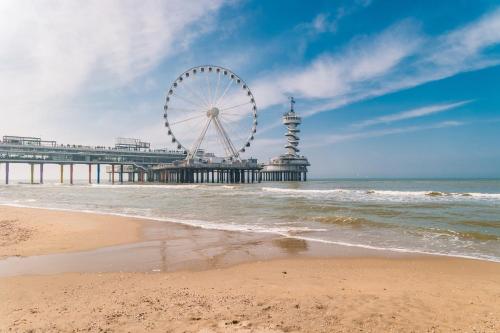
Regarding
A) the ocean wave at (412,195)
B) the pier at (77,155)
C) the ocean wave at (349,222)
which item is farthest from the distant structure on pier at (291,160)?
the ocean wave at (349,222)

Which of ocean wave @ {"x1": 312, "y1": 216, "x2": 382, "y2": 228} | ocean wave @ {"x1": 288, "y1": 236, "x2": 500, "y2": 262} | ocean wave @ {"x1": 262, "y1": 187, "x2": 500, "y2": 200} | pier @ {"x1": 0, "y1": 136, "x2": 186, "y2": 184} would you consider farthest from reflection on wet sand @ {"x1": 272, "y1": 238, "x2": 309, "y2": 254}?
pier @ {"x1": 0, "y1": 136, "x2": 186, "y2": 184}

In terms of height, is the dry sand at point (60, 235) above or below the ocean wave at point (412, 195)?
above

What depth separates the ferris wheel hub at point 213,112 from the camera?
63.7m

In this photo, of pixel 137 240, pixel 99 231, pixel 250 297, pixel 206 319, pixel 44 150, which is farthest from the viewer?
pixel 44 150

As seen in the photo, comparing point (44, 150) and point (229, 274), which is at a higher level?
point (44, 150)

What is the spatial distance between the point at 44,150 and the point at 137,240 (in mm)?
93982

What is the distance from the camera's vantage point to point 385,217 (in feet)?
53.5

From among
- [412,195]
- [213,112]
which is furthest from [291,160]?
[412,195]

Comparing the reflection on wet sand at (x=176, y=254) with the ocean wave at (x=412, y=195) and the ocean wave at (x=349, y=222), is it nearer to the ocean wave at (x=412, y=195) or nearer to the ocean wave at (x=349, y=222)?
the ocean wave at (x=349, y=222)

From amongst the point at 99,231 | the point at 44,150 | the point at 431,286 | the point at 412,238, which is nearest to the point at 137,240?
the point at 99,231

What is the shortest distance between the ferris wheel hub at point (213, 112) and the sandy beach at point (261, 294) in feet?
184

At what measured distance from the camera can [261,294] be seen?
516 centimetres

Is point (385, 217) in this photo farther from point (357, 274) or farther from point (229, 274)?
point (229, 274)

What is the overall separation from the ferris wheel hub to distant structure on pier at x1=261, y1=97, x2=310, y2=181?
4848 centimetres
